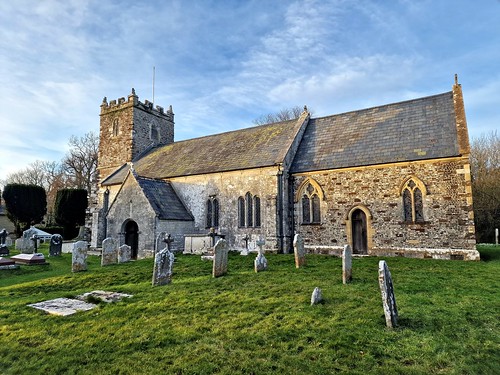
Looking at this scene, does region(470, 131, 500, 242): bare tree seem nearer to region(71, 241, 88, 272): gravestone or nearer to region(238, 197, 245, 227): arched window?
region(238, 197, 245, 227): arched window

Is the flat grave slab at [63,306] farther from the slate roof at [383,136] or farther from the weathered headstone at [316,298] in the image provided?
the slate roof at [383,136]

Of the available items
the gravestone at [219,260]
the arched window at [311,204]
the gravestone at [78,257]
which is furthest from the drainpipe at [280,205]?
the gravestone at [78,257]

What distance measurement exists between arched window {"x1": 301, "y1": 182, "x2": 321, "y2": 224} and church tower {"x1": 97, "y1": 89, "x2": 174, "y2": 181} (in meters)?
16.3

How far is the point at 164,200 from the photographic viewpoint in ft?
64.4

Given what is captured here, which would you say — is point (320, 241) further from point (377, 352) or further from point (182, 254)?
point (377, 352)

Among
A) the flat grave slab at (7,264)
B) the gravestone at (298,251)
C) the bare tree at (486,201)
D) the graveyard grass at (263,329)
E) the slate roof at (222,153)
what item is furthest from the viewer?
the bare tree at (486,201)

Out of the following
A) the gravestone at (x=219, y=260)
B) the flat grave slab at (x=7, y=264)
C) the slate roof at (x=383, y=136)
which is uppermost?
the slate roof at (x=383, y=136)

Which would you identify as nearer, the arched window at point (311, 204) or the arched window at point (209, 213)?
the arched window at point (311, 204)

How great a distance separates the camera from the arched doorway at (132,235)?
1912 centimetres

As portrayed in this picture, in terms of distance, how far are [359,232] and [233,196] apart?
7220mm

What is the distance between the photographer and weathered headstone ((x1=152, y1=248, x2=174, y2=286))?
33.0ft

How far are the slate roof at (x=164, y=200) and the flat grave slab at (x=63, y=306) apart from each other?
30.2 ft

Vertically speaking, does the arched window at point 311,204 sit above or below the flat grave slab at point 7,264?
above

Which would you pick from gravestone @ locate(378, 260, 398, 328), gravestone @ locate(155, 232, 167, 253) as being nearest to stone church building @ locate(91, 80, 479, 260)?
gravestone @ locate(155, 232, 167, 253)
